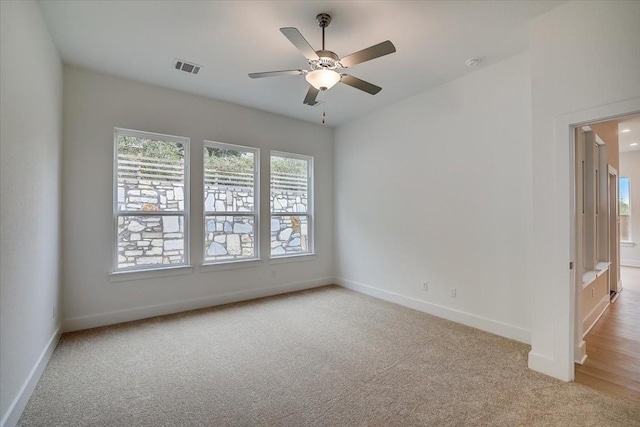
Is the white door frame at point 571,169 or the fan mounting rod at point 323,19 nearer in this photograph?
the white door frame at point 571,169

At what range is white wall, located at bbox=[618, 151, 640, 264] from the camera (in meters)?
7.71

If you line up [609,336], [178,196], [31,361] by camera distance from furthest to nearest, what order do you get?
[178,196], [609,336], [31,361]

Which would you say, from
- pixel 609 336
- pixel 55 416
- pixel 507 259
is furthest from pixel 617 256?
pixel 55 416

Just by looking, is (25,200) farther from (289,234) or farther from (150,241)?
(289,234)

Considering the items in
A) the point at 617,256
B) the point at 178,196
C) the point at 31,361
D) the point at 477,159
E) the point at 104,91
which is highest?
the point at 104,91

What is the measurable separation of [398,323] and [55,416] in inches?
131

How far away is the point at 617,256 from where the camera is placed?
517 cm

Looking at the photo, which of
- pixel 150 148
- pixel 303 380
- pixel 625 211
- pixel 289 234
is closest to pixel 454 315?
pixel 303 380

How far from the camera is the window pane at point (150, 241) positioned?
397cm

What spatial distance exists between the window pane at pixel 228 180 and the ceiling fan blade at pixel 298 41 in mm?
2730

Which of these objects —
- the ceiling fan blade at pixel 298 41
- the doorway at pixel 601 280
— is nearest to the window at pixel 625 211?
the doorway at pixel 601 280

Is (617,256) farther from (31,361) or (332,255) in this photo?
(31,361)

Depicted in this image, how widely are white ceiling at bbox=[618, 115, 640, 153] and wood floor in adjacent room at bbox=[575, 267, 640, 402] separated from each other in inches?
120

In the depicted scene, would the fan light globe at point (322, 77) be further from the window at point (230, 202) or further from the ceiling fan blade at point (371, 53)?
the window at point (230, 202)
